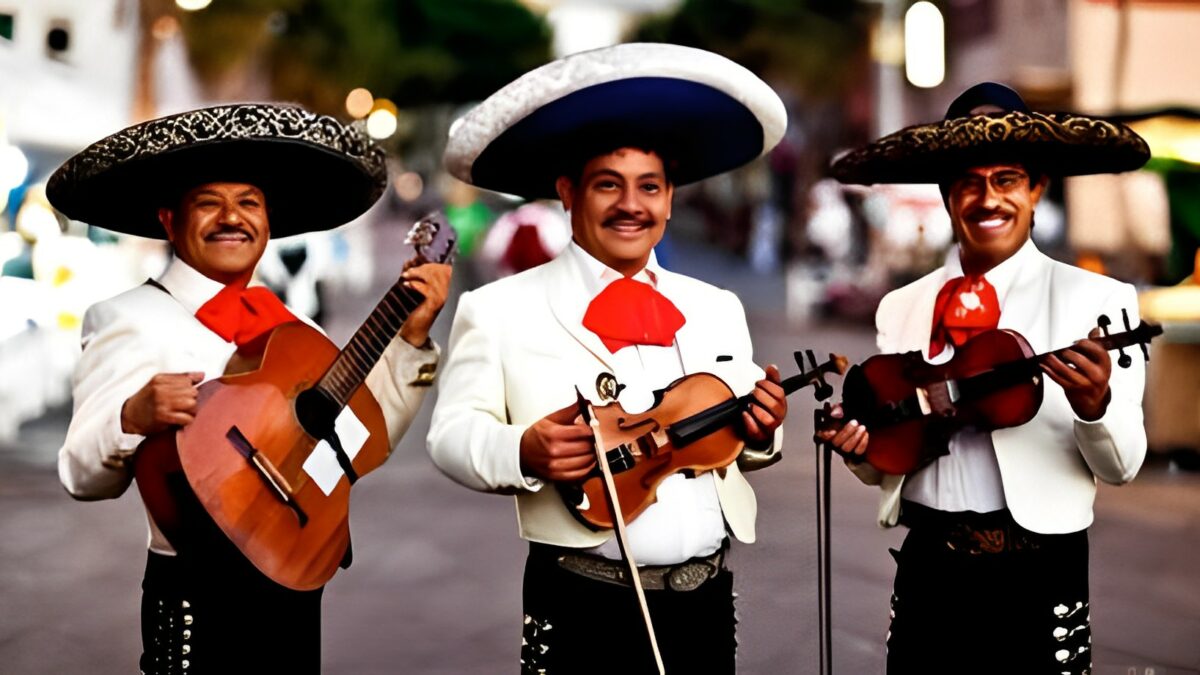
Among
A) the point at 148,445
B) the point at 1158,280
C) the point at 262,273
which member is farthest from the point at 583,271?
the point at 1158,280

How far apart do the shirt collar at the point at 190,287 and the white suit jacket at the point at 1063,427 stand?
163cm

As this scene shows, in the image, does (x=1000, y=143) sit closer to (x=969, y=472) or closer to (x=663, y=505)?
(x=969, y=472)

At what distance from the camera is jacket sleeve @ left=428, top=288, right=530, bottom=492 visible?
2.73 meters

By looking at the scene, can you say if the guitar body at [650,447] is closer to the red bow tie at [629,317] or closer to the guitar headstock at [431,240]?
the red bow tie at [629,317]

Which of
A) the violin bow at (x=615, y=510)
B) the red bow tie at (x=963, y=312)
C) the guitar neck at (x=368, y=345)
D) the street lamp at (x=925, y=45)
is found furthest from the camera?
the street lamp at (x=925, y=45)

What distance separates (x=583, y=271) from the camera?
2.96 metres

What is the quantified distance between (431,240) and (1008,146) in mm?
1293

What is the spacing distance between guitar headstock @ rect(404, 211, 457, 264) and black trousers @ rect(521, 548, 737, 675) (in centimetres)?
69

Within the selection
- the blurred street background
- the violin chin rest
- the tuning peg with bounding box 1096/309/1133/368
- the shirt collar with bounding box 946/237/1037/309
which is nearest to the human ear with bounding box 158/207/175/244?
the blurred street background

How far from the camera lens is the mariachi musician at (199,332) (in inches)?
110

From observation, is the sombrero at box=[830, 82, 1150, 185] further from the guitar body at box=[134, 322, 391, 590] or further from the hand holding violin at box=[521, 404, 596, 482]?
the guitar body at box=[134, 322, 391, 590]

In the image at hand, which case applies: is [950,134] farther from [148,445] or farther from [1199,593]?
[1199,593]

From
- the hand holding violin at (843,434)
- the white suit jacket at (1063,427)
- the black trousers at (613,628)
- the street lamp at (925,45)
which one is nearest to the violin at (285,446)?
the black trousers at (613,628)

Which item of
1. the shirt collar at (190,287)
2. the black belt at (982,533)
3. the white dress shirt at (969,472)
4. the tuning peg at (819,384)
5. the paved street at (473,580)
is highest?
the shirt collar at (190,287)
